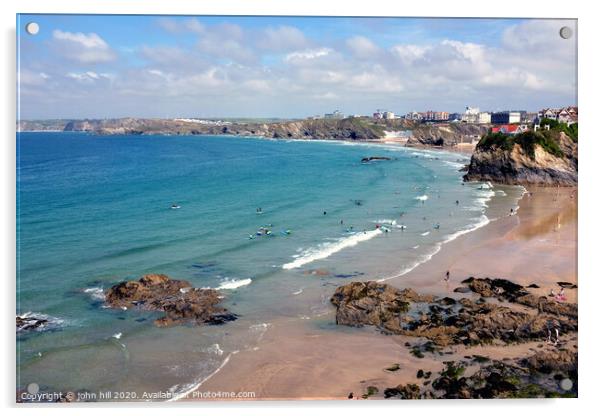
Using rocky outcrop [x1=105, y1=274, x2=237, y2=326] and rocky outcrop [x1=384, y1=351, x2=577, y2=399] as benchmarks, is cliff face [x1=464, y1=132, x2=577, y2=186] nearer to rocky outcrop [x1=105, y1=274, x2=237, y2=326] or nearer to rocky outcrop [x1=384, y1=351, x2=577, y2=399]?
rocky outcrop [x1=384, y1=351, x2=577, y2=399]

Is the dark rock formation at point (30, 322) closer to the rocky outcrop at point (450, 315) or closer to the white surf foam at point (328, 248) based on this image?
the rocky outcrop at point (450, 315)

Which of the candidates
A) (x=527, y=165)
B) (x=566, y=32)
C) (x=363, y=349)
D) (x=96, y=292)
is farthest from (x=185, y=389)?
(x=527, y=165)

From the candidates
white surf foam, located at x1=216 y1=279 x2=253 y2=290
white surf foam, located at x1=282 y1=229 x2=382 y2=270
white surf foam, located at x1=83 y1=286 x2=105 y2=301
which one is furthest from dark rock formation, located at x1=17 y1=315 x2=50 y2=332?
white surf foam, located at x1=282 y1=229 x2=382 y2=270

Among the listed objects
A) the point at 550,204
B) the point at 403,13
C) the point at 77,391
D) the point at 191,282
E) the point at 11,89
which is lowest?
the point at 77,391

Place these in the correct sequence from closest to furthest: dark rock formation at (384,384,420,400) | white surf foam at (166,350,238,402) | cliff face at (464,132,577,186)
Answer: white surf foam at (166,350,238,402)
dark rock formation at (384,384,420,400)
cliff face at (464,132,577,186)

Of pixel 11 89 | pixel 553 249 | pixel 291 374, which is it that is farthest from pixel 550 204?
pixel 11 89

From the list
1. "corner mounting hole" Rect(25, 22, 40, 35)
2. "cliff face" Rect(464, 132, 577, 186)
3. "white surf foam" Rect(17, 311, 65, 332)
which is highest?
"corner mounting hole" Rect(25, 22, 40, 35)

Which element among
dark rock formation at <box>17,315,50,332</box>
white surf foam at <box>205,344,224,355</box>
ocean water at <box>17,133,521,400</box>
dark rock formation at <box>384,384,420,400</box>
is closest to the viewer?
dark rock formation at <box>384,384,420,400</box>

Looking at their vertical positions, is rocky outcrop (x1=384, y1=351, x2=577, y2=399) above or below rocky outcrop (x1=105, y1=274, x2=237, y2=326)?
below

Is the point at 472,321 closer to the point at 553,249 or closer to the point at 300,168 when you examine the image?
the point at 553,249
